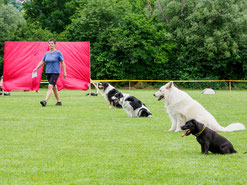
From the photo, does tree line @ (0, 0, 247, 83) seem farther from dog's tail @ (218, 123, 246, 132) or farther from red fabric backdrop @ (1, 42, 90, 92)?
dog's tail @ (218, 123, 246, 132)

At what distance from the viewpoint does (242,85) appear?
38531 millimetres

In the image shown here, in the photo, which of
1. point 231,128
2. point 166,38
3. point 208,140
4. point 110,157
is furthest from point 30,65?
point 166,38

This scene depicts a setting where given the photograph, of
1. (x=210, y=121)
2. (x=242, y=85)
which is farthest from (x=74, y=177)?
(x=242, y=85)

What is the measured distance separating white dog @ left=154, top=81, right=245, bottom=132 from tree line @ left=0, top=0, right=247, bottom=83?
94.9 ft

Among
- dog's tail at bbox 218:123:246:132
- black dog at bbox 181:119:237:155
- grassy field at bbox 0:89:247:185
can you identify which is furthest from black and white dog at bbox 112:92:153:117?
black dog at bbox 181:119:237:155

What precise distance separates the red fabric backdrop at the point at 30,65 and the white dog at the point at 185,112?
1301cm

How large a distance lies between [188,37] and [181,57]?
2.12 m

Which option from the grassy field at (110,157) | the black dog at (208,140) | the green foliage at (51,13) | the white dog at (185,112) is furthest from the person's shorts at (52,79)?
the green foliage at (51,13)

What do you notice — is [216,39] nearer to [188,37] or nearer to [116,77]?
[188,37]

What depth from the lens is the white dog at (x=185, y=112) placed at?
7.70 m

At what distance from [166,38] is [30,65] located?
67.9 ft

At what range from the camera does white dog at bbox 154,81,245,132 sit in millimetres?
7695

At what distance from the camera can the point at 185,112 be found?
26.1 ft

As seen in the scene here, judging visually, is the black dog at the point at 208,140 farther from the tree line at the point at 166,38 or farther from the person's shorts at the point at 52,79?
the tree line at the point at 166,38
